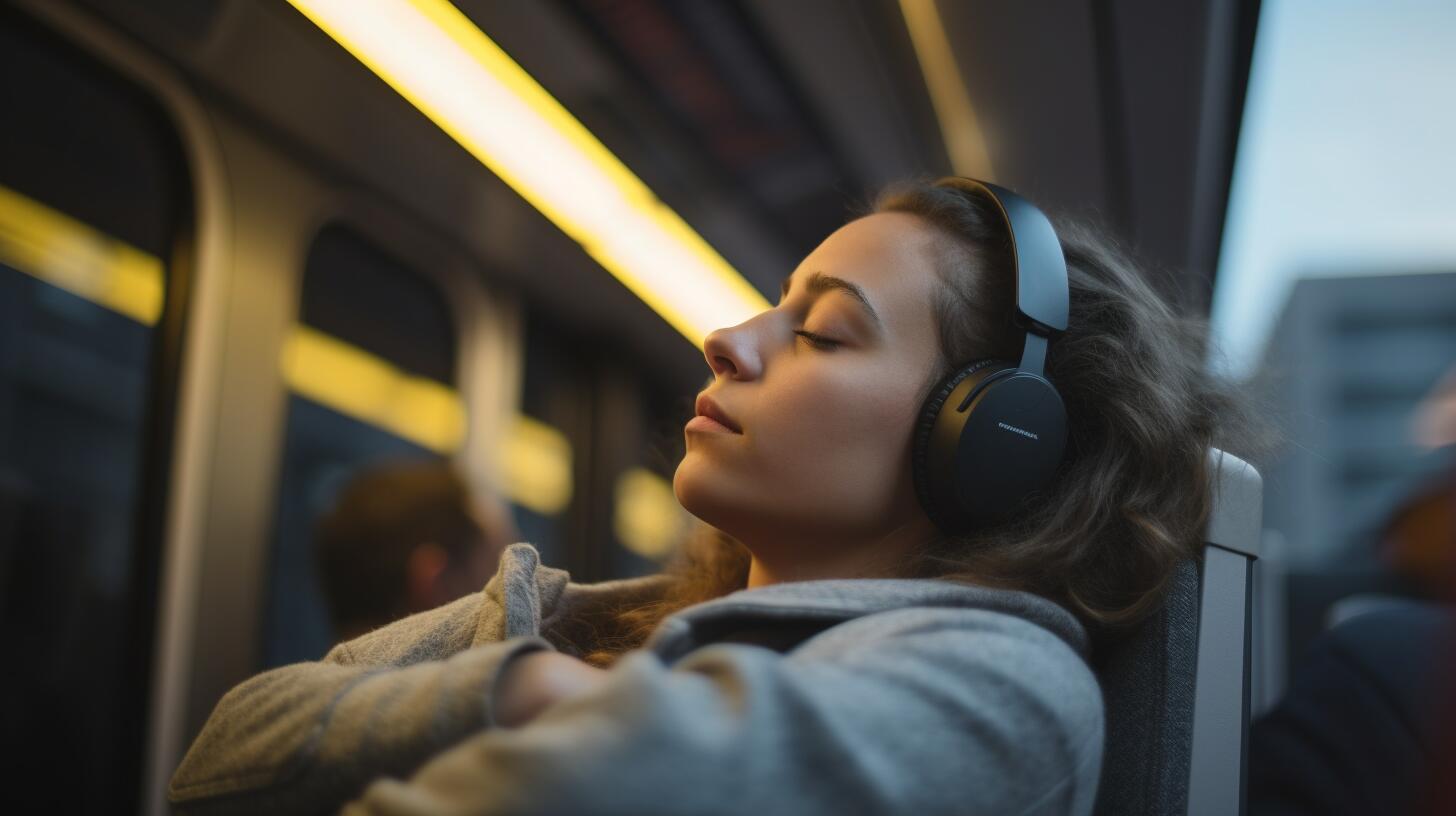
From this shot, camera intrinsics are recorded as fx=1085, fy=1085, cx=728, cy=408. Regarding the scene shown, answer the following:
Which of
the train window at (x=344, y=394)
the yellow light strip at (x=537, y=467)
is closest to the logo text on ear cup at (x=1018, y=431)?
the train window at (x=344, y=394)

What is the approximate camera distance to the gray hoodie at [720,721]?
2.14 feet

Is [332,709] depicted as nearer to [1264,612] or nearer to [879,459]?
[879,459]

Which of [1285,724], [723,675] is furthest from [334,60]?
[1285,724]

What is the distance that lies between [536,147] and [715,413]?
1.52 meters

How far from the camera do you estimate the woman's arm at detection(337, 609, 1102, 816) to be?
640mm

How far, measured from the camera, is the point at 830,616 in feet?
3.17

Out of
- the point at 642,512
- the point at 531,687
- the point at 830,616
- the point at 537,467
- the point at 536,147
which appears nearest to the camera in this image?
the point at 531,687

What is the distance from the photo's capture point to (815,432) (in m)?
1.15

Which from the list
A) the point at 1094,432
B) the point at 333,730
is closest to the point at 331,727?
the point at 333,730

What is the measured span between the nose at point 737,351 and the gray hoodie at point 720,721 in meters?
0.28

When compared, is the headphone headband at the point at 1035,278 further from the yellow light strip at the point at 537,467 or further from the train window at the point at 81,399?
the yellow light strip at the point at 537,467

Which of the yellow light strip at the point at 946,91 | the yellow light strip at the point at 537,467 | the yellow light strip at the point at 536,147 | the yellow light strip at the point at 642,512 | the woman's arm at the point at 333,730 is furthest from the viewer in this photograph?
the yellow light strip at the point at 642,512

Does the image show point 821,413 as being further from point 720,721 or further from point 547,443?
point 547,443

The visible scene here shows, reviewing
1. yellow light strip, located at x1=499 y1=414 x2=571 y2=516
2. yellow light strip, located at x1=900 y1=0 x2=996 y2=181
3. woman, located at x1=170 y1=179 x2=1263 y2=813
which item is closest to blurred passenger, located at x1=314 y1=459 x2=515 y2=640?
yellow light strip, located at x1=499 y1=414 x2=571 y2=516
